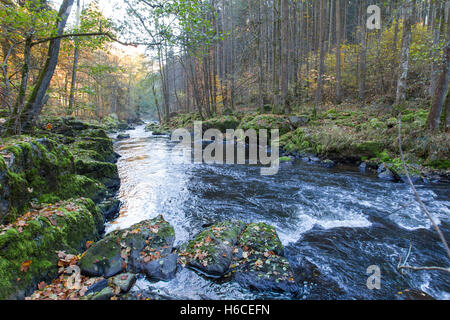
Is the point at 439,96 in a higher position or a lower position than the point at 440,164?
higher

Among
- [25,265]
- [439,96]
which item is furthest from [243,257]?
[439,96]

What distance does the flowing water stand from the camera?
3.75m

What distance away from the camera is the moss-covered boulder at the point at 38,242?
9.87 feet

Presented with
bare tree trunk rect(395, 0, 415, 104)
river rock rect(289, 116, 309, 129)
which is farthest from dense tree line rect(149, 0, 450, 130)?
river rock rect(289, 116, 309, 129)

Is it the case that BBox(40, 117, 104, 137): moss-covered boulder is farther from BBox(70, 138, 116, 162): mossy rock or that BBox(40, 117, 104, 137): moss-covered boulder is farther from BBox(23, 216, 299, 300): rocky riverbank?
BBox(23, 216, 299, 300): rocky riverbank

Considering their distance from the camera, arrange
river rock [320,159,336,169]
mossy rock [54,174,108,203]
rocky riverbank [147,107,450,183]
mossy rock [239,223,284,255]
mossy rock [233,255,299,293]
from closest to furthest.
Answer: mossy rock [233,255,299,293] → mossy rock [239,223,284,255] → mossy rock [54,174,108,203] → rocky riverbank [147,107,450,183] → river rock [320,159,336,169]

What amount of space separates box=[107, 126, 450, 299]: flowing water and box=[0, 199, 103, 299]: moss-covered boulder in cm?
111

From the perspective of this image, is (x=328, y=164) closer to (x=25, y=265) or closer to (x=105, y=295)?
(x=105, y=295)

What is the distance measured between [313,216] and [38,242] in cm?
584

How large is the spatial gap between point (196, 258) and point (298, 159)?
31.4 ft

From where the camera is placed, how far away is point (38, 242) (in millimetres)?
3535

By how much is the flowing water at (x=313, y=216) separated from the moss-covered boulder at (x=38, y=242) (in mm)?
1112

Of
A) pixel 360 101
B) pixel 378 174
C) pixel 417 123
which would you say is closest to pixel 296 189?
pixel 378 174
